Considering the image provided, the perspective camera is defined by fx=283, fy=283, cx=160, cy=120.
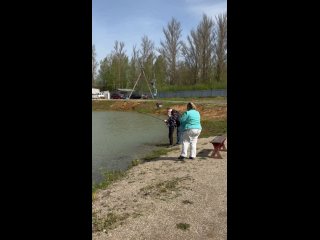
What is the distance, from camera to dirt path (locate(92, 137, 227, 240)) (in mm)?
4469

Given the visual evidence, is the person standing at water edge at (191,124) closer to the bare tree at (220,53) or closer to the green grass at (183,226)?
the green grass at (183,226)

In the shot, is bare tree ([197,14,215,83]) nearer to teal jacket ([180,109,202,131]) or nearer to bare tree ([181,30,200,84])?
bare tree ([181,30,200,84])

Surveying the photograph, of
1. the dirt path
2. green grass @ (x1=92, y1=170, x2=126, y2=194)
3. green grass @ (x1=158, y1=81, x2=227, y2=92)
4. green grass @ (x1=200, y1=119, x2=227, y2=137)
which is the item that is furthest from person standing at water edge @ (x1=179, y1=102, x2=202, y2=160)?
green grass @ (x1=158, y1=81, x2=227, y2=92)

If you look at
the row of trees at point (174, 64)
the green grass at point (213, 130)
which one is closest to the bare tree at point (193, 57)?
Result: the row of trees at point (174, 64)

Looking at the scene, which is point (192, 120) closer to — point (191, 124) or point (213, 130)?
point (191, 124)

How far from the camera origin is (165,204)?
5.62 metres

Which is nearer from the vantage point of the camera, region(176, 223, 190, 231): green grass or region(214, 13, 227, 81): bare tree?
region(176, 223, 190, 231): green grass

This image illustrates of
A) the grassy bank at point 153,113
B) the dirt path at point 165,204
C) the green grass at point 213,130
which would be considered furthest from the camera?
the green grass at point 213,130

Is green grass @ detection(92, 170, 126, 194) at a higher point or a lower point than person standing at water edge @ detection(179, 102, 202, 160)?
lower

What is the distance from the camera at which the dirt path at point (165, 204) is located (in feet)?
14.7

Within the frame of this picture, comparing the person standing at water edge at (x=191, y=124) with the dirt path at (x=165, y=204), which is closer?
the dirt path at (x=165, y=204)
